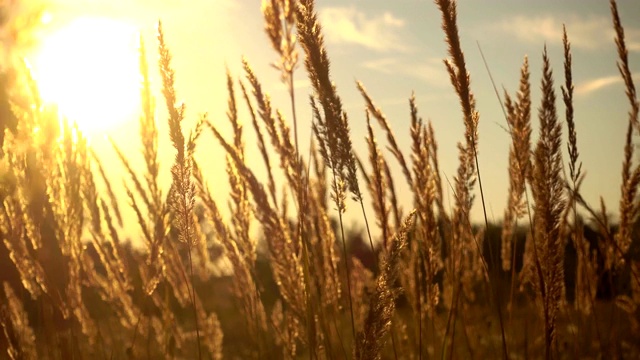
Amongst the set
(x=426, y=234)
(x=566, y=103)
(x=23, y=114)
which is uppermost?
(x=23, y=114)

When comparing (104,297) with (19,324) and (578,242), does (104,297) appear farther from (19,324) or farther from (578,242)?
(578,242)

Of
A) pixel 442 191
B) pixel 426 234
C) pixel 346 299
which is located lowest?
pixel 346 299

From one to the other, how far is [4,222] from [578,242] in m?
2.23

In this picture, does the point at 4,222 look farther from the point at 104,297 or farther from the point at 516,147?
the point at 516,147

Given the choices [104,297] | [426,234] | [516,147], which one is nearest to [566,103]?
[516,147]

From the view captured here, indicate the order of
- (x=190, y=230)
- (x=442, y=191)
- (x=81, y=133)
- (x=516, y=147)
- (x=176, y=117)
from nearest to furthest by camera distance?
(x=176, y=117) → (x=190, y=230) → (x=516, y=147) → (x=81, y=133) → (x=442, y=191)

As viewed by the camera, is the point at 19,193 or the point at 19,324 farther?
the point at 19,324

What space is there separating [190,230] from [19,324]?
815mm

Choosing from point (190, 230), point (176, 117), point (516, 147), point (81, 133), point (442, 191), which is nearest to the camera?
point (176, 117)

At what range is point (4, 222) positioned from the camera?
2152 millimetres

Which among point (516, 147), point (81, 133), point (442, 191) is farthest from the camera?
point (442, 191)

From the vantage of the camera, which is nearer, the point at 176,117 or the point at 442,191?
the point at 176,117

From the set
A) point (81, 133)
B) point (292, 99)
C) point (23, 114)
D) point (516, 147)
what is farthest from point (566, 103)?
point (23, 114)

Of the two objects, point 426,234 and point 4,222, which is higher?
point 4,222
